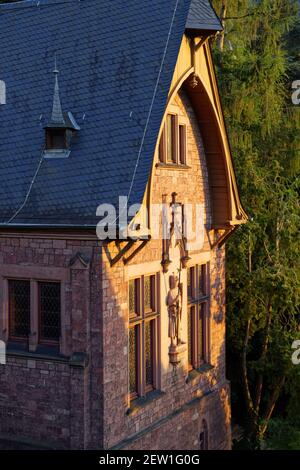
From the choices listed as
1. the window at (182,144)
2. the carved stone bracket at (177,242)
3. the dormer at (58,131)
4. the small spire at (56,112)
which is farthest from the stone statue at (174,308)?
the small spire at (56,112)

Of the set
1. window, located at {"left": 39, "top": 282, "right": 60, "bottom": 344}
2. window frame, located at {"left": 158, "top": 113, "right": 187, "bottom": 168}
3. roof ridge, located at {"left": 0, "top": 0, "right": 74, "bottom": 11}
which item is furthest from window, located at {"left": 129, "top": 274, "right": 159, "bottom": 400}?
roof ridge, located at {"left": 0, "top": 0, "right": 74, "bottom": 11}

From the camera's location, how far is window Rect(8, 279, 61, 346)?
11.9 metres

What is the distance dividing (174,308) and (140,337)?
4.14ft

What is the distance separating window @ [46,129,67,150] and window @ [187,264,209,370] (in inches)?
170

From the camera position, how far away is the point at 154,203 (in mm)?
13023

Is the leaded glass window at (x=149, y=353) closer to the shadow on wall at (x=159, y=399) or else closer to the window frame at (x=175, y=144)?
the shadow on wall at (x=159, y=399)

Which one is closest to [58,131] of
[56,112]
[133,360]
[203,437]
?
[56,112]

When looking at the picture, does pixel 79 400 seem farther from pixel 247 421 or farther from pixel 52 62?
pixel 247 421

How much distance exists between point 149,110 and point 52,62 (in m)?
2.93

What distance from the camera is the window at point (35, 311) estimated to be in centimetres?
1185

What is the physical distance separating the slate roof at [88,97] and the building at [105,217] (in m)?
0.03

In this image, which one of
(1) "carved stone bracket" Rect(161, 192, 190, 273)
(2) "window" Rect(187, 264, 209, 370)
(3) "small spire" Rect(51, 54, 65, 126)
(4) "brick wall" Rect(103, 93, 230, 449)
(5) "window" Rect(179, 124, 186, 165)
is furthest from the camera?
(2) "window" Rect(187, 264, 209, 370)

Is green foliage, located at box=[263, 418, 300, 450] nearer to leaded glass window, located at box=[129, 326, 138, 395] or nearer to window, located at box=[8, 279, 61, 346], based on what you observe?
leaded glass window, located at box=[129, 326, 138, 395]

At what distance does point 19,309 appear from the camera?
12281mm
